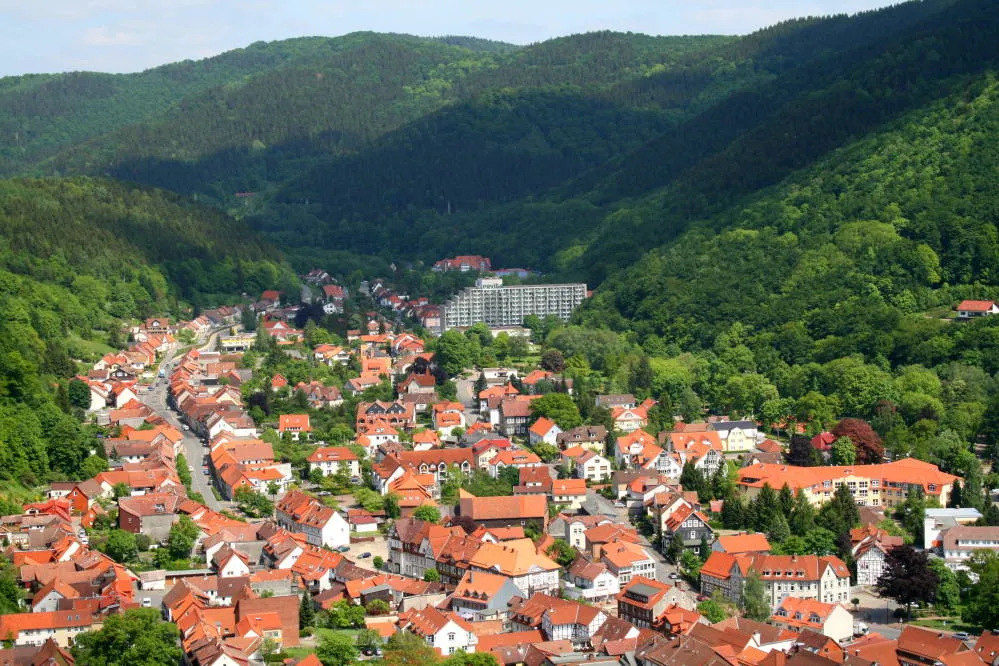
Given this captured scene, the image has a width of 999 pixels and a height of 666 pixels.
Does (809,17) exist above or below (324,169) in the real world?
above

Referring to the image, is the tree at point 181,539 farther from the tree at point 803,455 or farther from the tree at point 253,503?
the tree at point 803,455

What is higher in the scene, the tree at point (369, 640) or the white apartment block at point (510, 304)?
the white apartment block at point (510, 304)

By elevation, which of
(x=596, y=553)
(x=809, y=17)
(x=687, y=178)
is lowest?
(x=596, y=553)

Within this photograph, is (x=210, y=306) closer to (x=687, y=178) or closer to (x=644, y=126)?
(x=687, y=178)

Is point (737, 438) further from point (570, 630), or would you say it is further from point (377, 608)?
point (570, 630)

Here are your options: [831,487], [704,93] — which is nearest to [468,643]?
[831,487]

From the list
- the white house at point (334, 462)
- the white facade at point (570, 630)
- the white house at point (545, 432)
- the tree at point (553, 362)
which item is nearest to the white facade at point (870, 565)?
the white facade at point (570, 630)

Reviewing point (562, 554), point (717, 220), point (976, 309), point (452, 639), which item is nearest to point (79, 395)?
point (562, 554)
